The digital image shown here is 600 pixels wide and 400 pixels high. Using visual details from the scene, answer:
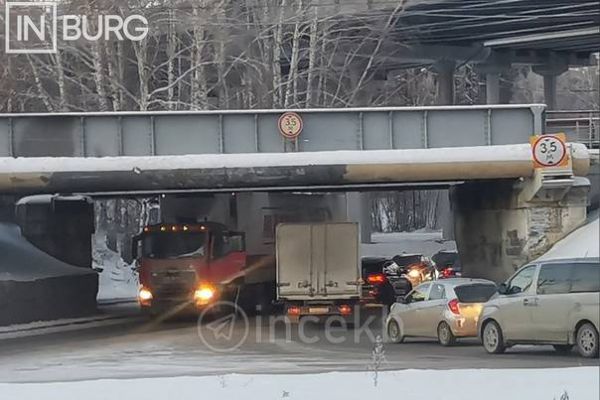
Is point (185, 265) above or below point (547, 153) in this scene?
below

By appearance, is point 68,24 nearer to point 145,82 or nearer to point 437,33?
point 145,82

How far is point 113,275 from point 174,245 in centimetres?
2811

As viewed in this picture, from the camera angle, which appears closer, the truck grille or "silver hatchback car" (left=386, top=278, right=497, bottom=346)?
"silver hatchback car" (left=386, top=278, right=497, bottom=346)

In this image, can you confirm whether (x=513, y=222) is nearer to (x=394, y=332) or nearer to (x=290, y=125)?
(x=290, y=125)

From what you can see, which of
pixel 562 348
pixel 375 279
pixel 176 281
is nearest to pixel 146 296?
pixel 176 281

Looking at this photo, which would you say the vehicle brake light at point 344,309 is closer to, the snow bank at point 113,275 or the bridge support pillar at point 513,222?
the bridge support pillar at point 513,222

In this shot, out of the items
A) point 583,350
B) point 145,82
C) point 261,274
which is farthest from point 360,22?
point 583,350

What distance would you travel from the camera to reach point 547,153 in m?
33.3

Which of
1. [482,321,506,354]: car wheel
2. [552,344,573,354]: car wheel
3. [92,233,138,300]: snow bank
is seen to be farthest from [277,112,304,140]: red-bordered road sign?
[92,233,138,300]: snow bank

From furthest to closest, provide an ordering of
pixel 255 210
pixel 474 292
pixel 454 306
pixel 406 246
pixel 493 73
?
pixel 493 73 < pixel 406 246 < pixel 255 210 < pixel 474 292 < pixel 454 306

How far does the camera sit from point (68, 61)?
47.6 metres

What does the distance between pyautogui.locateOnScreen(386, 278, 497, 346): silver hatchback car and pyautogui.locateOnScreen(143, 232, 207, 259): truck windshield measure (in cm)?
1041

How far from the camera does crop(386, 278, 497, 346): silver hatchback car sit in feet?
79.8

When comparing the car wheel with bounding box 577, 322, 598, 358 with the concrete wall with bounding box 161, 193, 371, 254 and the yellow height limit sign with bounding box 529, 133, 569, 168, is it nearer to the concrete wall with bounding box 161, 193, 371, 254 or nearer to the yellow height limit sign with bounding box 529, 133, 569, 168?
the yellow height limit sign with bounding box 529, 133, 569, 168
